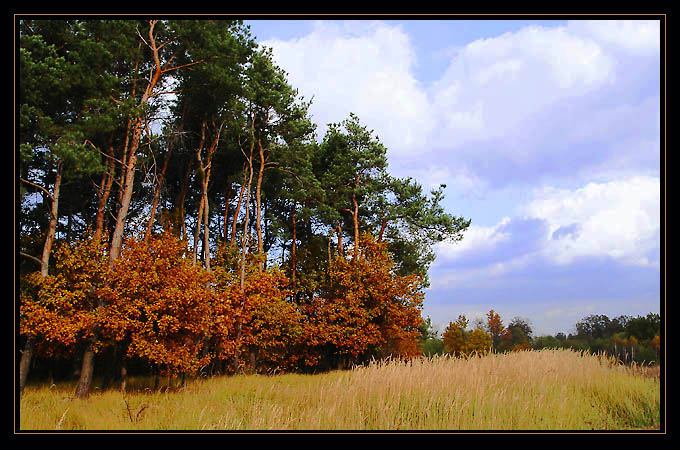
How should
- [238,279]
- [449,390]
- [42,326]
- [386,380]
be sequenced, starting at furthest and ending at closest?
[238,279] < [42,326] < [386,380] < [449,390]

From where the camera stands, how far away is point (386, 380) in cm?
997

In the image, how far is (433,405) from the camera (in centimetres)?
849

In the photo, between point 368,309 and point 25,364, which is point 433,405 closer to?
point 25,364

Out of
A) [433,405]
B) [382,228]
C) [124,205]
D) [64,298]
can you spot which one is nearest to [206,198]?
[124,205]

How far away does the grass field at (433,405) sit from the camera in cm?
789

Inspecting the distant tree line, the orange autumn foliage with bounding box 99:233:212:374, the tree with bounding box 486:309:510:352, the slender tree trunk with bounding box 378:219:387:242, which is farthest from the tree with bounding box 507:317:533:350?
the orange autumn foliage with bounding box 99:233:212:374

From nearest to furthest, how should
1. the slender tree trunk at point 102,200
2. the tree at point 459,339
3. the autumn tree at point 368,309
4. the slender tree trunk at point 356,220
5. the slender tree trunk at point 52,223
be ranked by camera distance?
the slender tree trunk at point 52,223 → the slender tree trunk at point 102,200 → the autumn tree at point 368,309 → the slender tree trunk at point 356,220 → the tree at point 459,339

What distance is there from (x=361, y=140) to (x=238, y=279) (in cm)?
1112

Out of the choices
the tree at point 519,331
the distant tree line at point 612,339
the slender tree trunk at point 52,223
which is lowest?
the tree at point 519,331

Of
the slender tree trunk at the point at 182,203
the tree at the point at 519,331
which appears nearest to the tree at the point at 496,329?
the tree at the point at 519,331

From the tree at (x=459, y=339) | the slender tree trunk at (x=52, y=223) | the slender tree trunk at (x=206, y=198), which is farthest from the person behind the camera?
the tree at (x=459, y=339)

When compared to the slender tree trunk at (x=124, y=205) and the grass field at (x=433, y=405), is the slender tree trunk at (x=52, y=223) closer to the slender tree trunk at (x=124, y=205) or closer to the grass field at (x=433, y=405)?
the slender tree trunk at (x=124, y=205)
